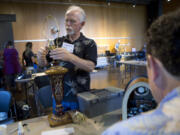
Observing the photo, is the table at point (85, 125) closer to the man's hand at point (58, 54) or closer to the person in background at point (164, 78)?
the man's hand at point (58, 54)

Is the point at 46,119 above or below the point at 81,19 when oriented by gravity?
below

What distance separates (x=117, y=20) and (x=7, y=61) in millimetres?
6353

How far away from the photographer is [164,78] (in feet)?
1.15

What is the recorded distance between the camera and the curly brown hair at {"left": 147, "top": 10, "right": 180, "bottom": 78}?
0.31 m

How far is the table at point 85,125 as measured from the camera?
83cm

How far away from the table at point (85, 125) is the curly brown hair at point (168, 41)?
0.61 metres

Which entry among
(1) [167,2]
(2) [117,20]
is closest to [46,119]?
(2) [117,20]

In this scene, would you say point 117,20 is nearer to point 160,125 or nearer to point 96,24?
point 96,24

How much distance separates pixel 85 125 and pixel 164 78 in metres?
0.66

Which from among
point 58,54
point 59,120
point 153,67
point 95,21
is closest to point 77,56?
point 58,54

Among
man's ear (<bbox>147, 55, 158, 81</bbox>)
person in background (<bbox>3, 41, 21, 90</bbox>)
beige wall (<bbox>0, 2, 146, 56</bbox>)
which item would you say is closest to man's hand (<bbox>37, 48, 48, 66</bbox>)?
man's ear (<bbox>147, 55, 158, 81</bbox>)

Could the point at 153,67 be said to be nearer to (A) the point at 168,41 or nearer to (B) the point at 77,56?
(A) the point at 168,41

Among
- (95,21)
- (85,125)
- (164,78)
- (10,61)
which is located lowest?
(85,125)

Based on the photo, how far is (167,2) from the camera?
28.2ft
